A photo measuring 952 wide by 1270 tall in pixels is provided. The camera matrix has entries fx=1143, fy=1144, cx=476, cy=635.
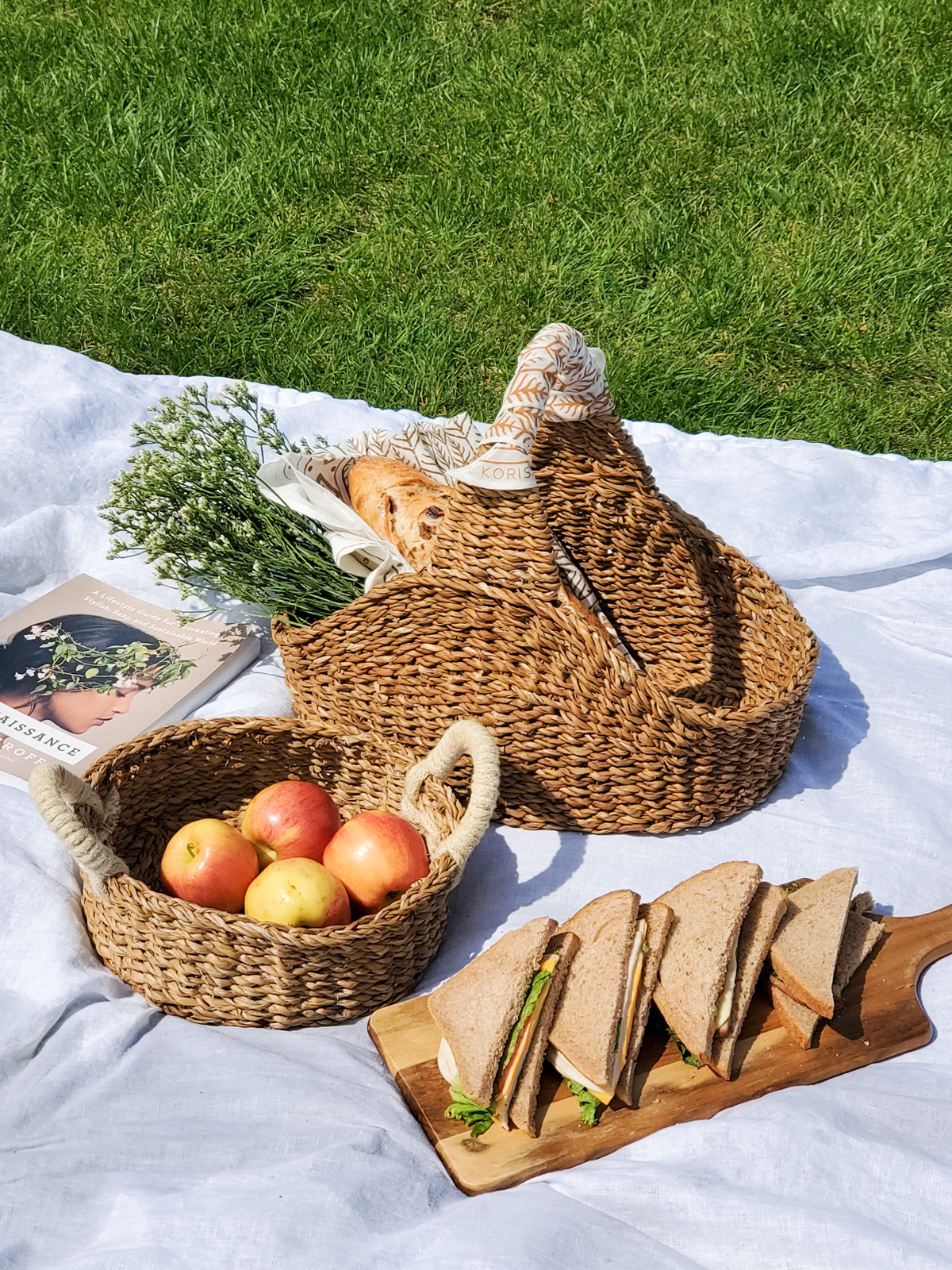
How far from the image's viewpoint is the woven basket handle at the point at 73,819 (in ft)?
4.63

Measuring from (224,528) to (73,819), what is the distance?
2.71 feet

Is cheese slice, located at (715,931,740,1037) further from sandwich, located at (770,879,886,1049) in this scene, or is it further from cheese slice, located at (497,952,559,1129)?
cheese slice, located at (497,952,559,1129)

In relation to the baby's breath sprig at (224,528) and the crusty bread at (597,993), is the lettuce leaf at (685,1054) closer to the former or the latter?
the crusty bread at (597,993)

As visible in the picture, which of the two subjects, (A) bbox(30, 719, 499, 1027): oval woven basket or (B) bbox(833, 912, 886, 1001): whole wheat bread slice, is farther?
(B) bbox(833, 912, 886, 1001): whole wheat bread slice

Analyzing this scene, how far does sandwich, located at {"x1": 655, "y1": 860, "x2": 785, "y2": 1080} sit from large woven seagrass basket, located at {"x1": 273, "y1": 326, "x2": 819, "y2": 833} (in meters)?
0.29

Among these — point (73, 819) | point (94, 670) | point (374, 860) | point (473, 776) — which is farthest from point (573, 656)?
point (94, 670)

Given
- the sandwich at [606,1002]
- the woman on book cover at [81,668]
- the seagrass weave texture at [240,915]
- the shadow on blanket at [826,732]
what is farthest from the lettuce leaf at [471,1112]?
the woman on book cover at [81,668]

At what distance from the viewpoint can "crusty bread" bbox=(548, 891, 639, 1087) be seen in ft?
4.42

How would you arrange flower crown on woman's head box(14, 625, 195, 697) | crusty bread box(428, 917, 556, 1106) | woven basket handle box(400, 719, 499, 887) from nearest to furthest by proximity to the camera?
crusty bread box(428, 917, 556, 1106), woven basket handle box(400, 719, 499, 887), flower crown on woman's head box(14, 625, 195, 697)

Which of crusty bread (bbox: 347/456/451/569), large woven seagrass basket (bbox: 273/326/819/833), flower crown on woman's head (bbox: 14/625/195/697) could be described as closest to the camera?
large woven seagrass basket (bbox: 273/326/819/833)

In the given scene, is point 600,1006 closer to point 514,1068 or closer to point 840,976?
point 514,1068

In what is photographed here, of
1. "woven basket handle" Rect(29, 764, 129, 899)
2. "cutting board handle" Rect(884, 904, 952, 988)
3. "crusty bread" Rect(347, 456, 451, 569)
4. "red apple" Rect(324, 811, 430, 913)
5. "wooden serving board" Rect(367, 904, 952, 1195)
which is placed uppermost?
"crusty bread" Rect(347, 456, 451, 569)

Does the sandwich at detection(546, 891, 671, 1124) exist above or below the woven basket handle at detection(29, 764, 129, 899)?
below

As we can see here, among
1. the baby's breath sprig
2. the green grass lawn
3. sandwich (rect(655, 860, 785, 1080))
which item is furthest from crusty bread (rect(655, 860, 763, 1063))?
the green grass lawn
